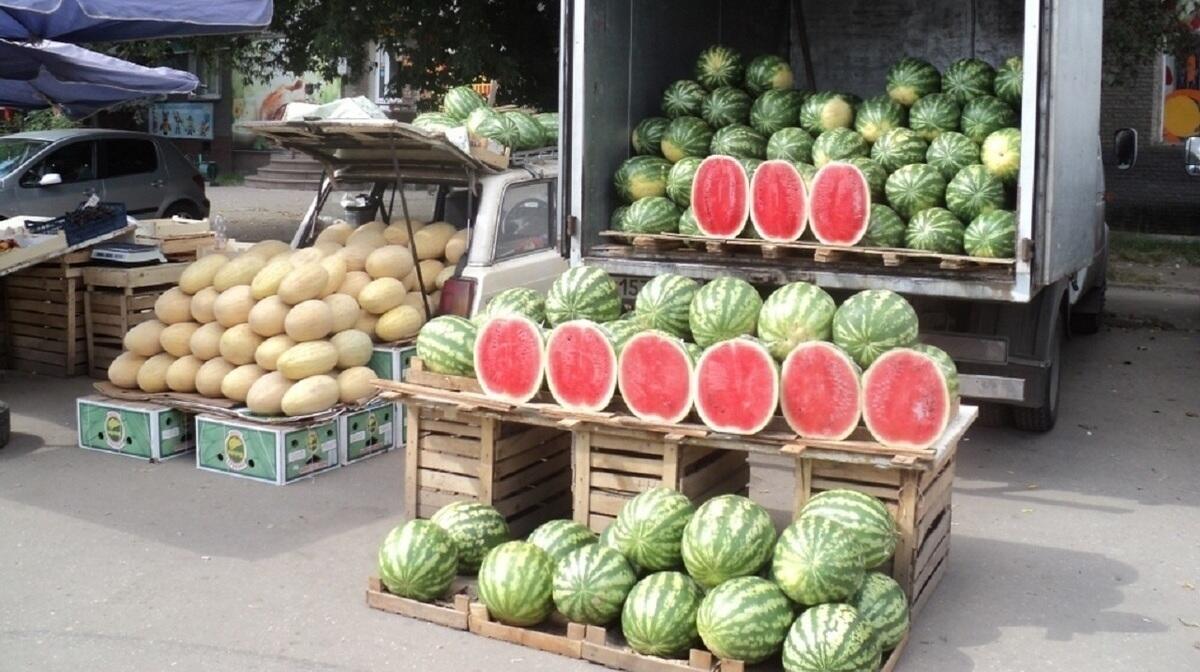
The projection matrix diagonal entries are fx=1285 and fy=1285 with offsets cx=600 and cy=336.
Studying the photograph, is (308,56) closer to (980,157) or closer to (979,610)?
(980,157)

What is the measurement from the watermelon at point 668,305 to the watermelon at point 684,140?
2533 millimetres

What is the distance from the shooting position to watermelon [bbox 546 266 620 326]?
638 cm

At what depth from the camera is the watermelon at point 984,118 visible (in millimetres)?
8141

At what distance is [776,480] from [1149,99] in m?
17.0

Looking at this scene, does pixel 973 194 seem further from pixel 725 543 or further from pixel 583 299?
pixel 725 543

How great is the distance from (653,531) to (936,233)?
3.20 m

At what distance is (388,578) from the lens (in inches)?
222

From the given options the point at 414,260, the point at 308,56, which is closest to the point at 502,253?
the point at 414,260

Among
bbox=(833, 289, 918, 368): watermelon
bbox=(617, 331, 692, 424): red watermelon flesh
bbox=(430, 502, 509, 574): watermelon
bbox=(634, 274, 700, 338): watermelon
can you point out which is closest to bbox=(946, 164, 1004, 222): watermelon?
bbox=(833, 289, 918, 368): watermelon

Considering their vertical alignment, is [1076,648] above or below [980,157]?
below

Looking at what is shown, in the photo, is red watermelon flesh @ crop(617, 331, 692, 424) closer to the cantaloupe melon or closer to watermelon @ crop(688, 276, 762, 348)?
watermelon @ crop(688, 276, 762, 348)

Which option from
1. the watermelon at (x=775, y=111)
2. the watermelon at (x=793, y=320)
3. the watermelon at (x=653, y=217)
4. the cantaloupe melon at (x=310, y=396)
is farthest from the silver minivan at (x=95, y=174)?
the watermelon at (x=793, y=320)

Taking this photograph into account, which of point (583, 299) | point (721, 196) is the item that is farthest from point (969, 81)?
point (583, 299)

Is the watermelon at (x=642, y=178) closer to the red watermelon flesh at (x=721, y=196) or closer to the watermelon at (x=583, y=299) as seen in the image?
the red watermelon flesh at (x=721, y=196)
